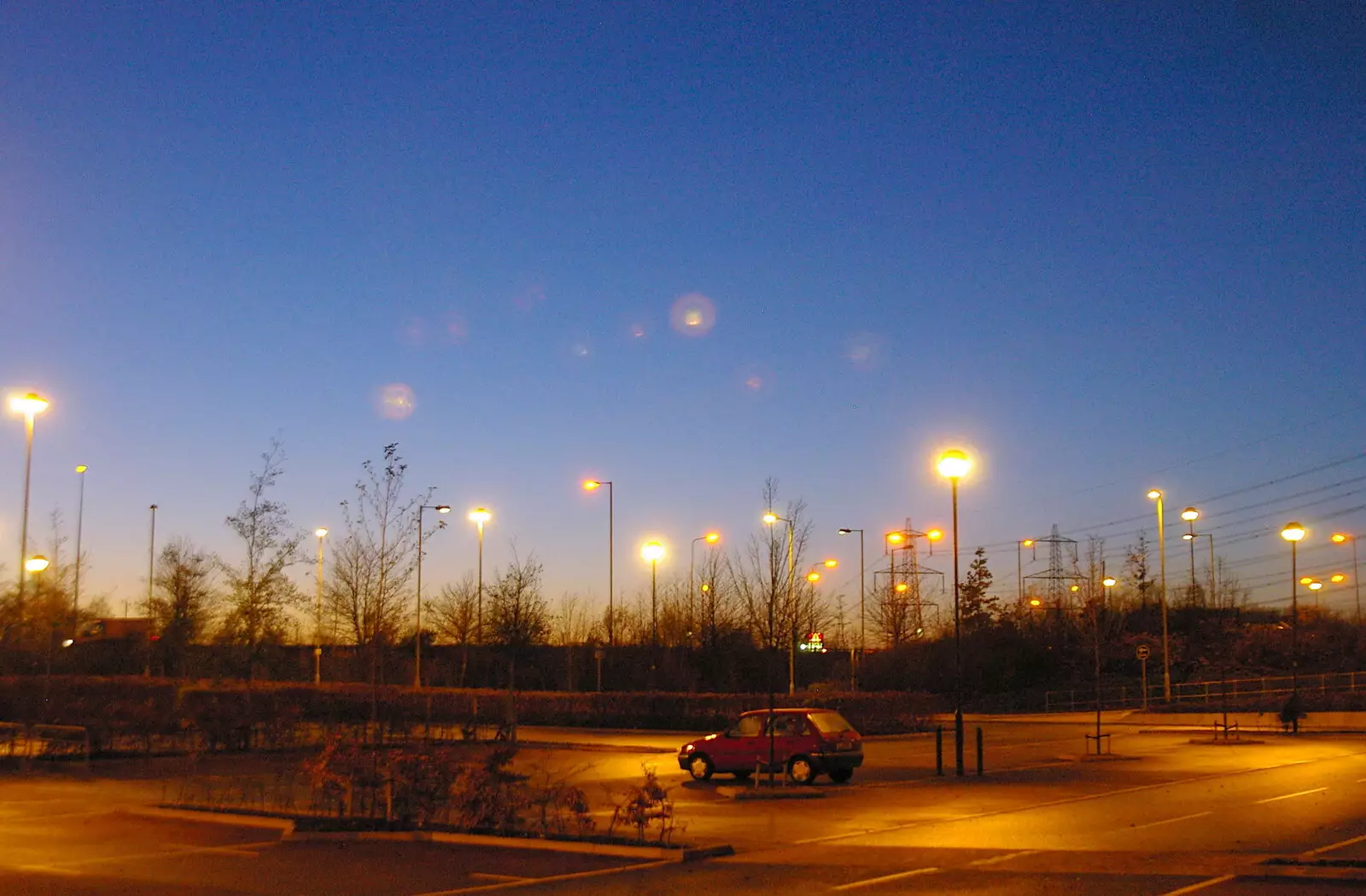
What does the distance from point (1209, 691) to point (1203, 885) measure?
57.5m

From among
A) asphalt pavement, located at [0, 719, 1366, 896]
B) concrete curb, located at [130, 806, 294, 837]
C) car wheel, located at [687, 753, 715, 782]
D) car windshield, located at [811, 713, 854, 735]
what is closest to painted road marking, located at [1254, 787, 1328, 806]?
asphalt pavement, located at [0, 719, 1366, 896]

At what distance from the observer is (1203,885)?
12.3m

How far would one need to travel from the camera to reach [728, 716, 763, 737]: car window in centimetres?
2569

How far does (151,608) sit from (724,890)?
3999 cm

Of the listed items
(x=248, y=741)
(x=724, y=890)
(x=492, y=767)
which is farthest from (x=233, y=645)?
(x=724, y=890)

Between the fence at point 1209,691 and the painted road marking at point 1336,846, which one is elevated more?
the painted road marking at point 1336,846

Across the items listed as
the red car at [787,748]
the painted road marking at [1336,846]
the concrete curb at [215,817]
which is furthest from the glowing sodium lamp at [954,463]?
the concrete curb at [215,817]

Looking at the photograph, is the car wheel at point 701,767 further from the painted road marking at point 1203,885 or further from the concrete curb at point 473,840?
the painted road marking at point 1203,885

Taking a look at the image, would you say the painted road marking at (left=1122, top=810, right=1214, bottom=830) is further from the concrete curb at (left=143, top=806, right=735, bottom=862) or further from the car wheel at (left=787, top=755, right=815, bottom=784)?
the car wheel at (left=787, top=755, right=815, bottom=784)

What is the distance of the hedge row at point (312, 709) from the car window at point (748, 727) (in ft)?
23.6

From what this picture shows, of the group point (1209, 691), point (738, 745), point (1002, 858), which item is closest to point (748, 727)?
point (738, 745)

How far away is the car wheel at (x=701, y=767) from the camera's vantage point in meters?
26.2

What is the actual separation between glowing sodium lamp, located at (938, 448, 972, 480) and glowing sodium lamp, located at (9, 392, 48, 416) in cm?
2246

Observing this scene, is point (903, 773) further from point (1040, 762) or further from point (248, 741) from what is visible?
point (248, 741)
